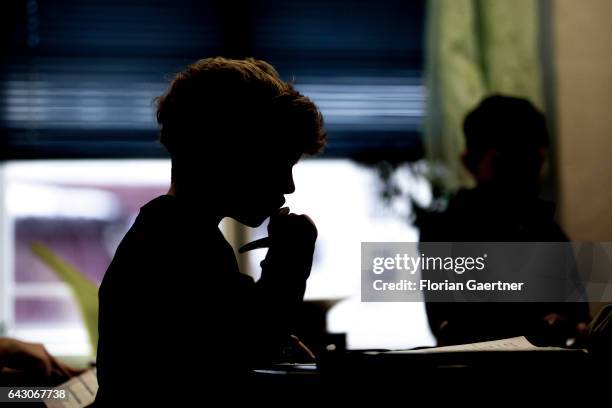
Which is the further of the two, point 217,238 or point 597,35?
point 597,35

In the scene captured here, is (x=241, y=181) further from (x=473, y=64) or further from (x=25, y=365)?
(x=473, y=64)

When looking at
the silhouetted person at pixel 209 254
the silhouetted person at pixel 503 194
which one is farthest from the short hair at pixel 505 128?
the silhouetted person at pixel 209 254

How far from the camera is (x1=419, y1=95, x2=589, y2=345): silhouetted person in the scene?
1.55 meters

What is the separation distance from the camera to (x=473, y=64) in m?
2.21

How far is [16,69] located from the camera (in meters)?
2.33

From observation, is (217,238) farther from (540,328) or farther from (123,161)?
(123,161)

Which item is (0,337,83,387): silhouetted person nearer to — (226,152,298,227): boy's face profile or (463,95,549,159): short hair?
(226,152,298,227): boy's face profile

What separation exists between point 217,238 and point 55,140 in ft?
5.06

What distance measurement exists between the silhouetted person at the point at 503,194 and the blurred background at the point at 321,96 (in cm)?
56

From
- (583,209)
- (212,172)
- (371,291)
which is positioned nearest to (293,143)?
(212,172)

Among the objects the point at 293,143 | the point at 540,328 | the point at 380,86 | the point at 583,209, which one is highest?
the point at 380,86

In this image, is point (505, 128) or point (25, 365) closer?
point (25, 365)

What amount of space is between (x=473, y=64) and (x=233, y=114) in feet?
4.59

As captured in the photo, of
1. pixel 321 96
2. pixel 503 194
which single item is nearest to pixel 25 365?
pixel 503 194
